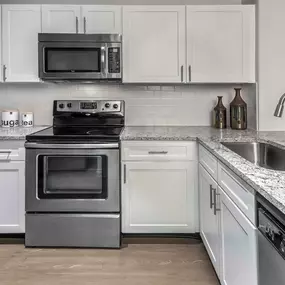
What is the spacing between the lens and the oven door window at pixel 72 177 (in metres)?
2.95

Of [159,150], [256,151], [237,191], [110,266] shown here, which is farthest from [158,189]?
[237,191]

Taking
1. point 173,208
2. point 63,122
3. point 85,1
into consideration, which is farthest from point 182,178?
point 85,1

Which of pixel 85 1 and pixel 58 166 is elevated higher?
pixel 85 1

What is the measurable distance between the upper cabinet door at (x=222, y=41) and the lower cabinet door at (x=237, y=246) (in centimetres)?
155

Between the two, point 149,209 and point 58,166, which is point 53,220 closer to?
point 58,166

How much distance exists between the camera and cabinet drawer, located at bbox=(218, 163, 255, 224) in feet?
4.97

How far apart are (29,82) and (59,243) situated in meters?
1.44

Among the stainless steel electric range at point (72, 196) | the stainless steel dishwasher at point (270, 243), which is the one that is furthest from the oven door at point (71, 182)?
the stainless steel dishwasher at point (270, 243)

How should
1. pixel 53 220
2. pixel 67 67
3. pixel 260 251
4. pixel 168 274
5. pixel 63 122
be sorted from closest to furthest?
pixel 260 251
pixel 168 274
pixel 53 220
pixel 67 67
pixel 63 122

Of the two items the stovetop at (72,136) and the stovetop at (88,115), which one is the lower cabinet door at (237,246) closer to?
the stovetop at (72,136)

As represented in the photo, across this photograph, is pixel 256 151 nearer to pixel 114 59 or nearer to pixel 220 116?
pixel 220 116

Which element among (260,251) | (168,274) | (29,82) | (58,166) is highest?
(29,82)

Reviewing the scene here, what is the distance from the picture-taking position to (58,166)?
2.96 metres

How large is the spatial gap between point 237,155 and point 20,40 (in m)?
2.25
